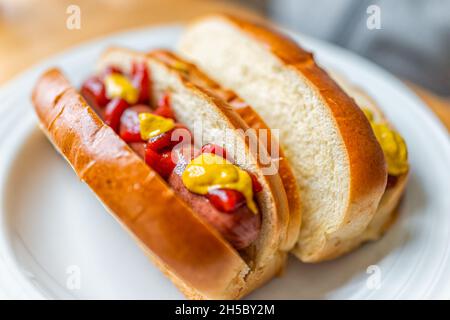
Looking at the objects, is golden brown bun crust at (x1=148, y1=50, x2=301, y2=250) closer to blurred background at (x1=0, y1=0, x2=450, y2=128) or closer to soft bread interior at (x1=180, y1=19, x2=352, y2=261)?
soft bread interior at (x1=180, y1=19, x2=352, y2=261)

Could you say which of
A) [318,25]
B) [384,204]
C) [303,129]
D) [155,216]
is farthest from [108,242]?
[318,25]

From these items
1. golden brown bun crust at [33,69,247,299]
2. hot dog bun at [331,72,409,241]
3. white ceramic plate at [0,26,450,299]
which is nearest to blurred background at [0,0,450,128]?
white ceramic plate at [0,26,450,299]

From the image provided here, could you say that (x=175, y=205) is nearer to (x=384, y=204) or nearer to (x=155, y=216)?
(x=155, y=216)

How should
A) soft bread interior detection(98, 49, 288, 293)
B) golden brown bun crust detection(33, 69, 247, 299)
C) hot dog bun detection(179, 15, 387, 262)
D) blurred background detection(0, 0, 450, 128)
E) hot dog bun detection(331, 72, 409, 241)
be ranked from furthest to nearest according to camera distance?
blurred background detection(0, 0, 450, 128)
hot dog bun detection(331, 72, 409, 241)
hot dog bun detection(179, 15, 387, 262)
soft bread interior detection(98, 49, 288, 293)
golden brown bun crust detection(33, 69, 247, 299)

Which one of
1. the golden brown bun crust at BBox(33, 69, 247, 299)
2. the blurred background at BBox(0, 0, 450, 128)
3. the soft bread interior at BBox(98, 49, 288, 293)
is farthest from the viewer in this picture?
the blurred background at BBox(0, 0, 450, 128)

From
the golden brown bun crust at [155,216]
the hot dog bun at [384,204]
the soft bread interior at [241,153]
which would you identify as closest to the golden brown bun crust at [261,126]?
the soft bread interior at [241,153]

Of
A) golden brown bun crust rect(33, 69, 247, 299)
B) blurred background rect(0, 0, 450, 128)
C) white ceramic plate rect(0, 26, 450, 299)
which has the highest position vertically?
blurred background rect(0, 0, 450, 128)

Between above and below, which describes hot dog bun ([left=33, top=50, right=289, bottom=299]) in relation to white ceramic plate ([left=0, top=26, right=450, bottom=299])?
above
